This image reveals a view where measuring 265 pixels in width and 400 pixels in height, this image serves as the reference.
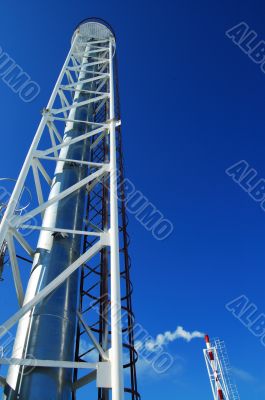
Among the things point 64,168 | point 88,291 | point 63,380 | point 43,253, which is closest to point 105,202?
point 64,168

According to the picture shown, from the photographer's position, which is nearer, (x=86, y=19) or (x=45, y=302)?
(x=45, y=302)

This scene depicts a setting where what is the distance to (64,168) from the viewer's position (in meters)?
6.52

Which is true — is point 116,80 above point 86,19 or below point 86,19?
below

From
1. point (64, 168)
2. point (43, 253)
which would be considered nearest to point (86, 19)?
point (64, 168)

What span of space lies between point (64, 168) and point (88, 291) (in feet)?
8.65

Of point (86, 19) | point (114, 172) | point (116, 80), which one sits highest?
point (86, 19)

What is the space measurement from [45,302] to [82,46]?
9441 millimetres

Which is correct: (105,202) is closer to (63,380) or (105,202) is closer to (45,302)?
(45,302)

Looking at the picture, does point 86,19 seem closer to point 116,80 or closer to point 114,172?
point 116,80

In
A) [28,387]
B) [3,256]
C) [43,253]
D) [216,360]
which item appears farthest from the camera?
[216,360]

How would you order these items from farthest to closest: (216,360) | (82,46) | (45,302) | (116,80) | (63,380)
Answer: (216,360)
(82,46)
(116,80)
(45,302)
(63,380)

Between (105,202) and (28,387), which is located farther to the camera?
(105,202)

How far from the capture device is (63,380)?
3.99m

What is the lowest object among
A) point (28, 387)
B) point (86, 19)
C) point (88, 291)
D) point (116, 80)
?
point (28, 387)
